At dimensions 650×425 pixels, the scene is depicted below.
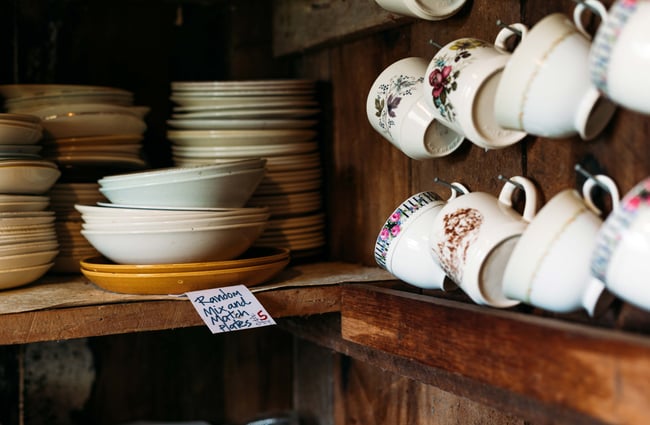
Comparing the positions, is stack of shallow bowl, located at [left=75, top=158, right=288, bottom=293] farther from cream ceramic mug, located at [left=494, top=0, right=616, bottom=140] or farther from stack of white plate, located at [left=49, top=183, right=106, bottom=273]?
cream ceramic mug, located at [left=494, top=0, right=616, bottom=140]

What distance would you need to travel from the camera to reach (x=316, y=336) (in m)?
1.30

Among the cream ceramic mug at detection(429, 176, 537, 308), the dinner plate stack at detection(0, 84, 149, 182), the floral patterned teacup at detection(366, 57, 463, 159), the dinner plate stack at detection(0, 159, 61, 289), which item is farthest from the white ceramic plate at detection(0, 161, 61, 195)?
the cream ceramic mug at detection(429, 176, 537, 308)

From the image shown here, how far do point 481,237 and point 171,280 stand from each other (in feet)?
1.46

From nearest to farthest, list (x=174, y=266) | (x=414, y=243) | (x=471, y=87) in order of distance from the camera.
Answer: (x=471, y=87) < (x=414, y=243) < (x=174, y=266)

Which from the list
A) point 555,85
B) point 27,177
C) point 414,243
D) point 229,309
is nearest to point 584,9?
point 555,85

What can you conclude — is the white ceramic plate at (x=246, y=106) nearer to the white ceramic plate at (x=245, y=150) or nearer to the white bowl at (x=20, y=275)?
the white ceramic plate at (x=245, y=150)

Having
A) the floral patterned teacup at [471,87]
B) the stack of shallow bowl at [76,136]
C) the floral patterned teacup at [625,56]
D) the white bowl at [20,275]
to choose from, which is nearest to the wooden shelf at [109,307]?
the white bowl at [20,275]

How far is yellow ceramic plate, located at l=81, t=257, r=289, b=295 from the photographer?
3.54ft

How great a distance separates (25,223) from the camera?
3.80 ft

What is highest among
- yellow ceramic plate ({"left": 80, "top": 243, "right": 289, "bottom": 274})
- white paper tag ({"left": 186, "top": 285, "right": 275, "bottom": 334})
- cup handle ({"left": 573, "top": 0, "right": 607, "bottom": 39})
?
cup handle ({"left": 573, "top": 0, "right": 607, "bottom": 39})

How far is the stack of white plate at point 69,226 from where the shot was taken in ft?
4.27

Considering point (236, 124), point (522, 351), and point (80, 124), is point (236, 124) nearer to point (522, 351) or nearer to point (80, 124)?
point (80, 124)

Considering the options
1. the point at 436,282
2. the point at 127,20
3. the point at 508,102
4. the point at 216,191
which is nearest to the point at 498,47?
the point at 508,102

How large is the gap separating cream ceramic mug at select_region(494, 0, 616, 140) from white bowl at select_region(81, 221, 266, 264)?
49 cm
